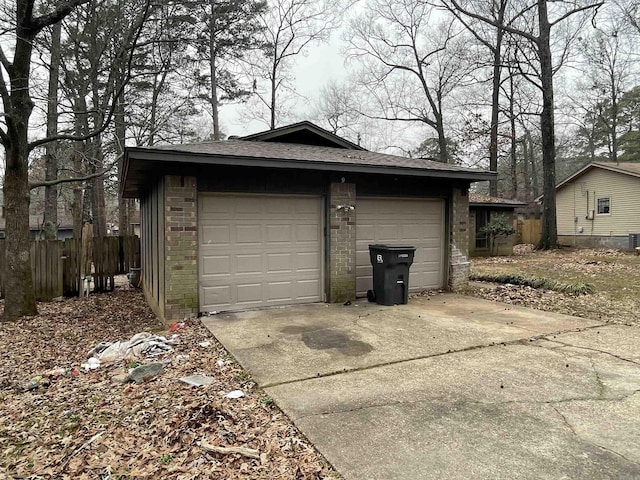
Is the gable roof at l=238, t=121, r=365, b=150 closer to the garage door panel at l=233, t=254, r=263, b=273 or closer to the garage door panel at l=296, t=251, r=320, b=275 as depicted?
the garage door panel at l=296, t=251, r=320, b=275

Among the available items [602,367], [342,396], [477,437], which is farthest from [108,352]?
[602,367]

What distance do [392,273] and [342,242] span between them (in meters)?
1.04

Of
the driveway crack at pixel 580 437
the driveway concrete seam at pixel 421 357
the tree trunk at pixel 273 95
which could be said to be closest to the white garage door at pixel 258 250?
the driveway concrete seam at pixel 421 357

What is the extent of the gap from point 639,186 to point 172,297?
2133cm

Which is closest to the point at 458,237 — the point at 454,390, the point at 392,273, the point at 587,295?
the point at 392,273

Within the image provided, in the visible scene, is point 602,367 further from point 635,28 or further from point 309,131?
point 635,28

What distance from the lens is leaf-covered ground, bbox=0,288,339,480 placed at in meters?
2.51

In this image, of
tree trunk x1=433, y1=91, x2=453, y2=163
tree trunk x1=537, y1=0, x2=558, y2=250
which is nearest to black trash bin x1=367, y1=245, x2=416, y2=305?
tree trunk x1=537, y1=0, x2=558, y2=250

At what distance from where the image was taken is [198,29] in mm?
13344

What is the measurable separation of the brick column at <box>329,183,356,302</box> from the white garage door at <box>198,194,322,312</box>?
257mm

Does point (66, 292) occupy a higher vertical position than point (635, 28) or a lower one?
lower

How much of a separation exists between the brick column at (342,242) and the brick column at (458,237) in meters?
2.43

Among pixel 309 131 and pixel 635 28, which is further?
pixel 635 28

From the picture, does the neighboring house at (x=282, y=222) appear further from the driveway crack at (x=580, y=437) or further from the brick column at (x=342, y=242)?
the driveway crack at (x=580, y=437)
